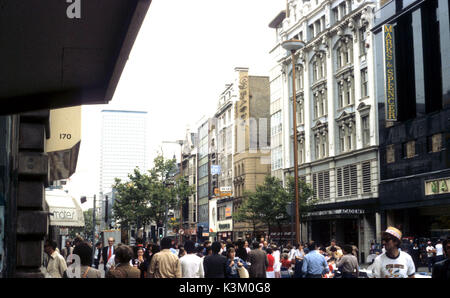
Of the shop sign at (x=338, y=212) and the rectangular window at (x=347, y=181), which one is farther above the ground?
the rectangular window at (x=347, y=181)

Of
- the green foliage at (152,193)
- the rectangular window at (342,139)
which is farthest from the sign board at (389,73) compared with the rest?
the green foliage at (152,193)

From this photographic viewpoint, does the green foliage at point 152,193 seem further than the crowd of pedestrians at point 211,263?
Yes

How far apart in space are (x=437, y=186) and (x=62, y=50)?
118 feet

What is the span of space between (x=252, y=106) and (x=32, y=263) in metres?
70.1

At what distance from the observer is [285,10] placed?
6456cm

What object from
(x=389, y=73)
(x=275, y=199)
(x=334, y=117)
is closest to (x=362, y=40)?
Answer: (x=389, y=73)

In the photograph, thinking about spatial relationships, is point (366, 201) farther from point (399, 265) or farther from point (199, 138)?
point (199, 138)

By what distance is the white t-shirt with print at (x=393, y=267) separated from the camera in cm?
879

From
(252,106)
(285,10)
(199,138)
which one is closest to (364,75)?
(285,10)

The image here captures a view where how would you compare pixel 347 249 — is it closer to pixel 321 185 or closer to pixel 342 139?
pixel 342 139

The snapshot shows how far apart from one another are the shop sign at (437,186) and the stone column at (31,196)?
3027 cm

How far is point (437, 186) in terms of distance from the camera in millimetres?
38188

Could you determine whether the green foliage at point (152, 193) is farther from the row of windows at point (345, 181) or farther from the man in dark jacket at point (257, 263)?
the man in dark jacket at point (257, 263)

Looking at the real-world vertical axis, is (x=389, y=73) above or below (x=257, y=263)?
above
